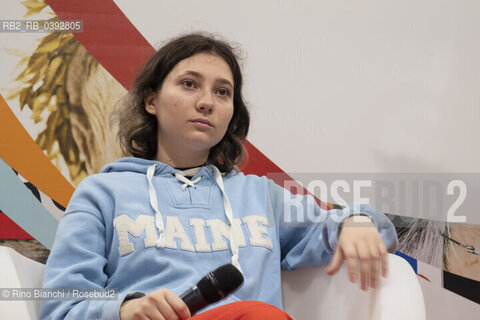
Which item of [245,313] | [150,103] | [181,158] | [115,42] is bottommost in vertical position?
[245,313]

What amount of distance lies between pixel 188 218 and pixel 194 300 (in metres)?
0.34

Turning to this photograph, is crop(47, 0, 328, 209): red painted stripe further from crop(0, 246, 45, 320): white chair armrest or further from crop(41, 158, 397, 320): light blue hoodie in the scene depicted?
crop(0, 246, 45, 320): white chair armrest

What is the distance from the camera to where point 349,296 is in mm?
900

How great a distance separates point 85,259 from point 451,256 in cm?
105

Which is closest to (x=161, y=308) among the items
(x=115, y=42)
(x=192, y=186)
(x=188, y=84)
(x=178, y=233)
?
(x=178, y=233)

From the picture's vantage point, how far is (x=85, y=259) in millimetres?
874

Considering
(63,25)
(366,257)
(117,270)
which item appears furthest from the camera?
(63,25)

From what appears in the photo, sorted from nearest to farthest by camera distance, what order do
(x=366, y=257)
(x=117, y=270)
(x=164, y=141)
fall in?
(x=366, y=257), (x=117, y=270), (x=164, y=141)

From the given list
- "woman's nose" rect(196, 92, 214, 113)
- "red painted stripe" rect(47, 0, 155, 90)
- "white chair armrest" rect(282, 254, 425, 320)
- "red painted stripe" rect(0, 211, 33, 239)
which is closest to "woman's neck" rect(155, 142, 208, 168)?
"woman's nose" rect(196, 92, 214, 113)

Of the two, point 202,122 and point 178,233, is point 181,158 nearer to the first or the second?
point 202,122

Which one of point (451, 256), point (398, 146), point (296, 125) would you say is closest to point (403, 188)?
point (398, 146)

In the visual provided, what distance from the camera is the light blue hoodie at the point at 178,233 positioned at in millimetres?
880

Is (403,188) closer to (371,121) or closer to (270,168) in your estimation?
(371,121)

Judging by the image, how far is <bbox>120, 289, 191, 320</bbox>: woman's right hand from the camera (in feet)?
2.13
